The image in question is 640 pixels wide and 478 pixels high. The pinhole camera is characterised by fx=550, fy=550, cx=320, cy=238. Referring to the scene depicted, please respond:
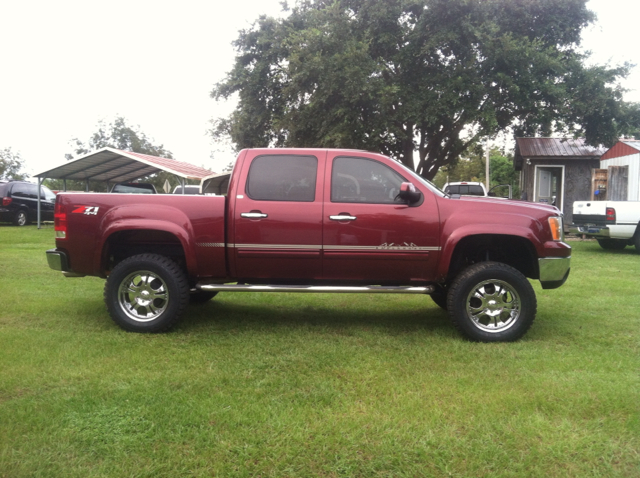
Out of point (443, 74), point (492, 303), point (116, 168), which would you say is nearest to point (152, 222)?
point (492, 303)

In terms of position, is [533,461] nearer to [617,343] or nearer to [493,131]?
[617,343]

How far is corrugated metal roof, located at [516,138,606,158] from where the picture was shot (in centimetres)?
2064

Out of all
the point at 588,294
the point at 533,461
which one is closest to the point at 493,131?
the point at 588,294

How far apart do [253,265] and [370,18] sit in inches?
605

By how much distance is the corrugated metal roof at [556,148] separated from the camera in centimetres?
2064

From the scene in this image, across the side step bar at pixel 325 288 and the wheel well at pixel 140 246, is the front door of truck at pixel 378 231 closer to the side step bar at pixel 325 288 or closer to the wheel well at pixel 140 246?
the side step bar at pixel 325 288

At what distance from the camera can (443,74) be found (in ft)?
59.9

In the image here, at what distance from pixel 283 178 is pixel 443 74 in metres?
14.3

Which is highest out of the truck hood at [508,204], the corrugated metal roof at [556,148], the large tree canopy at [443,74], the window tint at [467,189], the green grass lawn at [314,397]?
the large tree canopy at [443,74]

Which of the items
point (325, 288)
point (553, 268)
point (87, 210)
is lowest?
point (325, 288)

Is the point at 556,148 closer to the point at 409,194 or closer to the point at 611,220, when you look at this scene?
the point at 611,220

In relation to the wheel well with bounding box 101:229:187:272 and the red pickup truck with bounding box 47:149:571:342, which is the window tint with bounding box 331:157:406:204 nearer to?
the red pickup truck with bounding box 47:149:571:342

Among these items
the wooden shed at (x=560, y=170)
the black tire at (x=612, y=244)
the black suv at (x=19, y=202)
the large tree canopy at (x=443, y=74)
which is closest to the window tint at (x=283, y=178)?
the black tire at (x=612, y=244)

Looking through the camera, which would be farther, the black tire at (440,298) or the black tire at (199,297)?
the black tire at (199,297)
